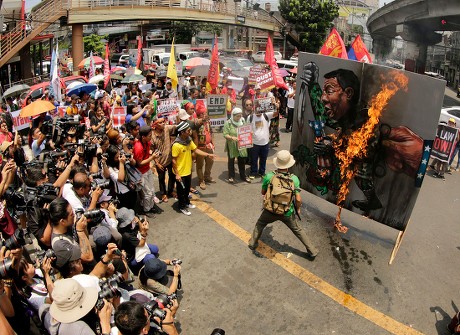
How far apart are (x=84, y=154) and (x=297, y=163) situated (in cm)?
340

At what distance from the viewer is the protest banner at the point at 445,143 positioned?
926 centimetres

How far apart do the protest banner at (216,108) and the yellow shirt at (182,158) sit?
193cm

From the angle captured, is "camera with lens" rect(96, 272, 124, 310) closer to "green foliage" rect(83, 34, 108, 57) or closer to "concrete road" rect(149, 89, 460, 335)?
"concrete road" rect(149, 89, 460, 335)

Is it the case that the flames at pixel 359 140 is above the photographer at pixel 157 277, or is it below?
above

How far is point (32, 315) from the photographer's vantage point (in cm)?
359

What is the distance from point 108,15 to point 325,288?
2856cm

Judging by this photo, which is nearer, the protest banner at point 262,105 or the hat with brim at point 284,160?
the hat with brim at point 284,160

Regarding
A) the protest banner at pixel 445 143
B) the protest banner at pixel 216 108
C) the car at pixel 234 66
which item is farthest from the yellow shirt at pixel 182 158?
the car at pixel 234 66

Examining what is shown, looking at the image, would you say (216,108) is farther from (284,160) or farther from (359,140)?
(359,140)

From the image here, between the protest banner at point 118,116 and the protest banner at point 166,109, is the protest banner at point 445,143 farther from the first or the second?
the protest banner at point 118,116

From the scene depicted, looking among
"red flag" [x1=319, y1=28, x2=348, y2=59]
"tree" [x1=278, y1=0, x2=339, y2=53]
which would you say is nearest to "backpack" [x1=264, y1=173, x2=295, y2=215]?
"red flag" [x1=319, y1=28, x2=348, y2=59]

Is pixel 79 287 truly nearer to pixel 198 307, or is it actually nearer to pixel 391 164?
pixel 198 307

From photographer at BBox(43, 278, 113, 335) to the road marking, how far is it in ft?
9.45

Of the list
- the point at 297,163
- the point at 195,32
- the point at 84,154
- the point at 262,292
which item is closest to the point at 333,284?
the point at 262,292
